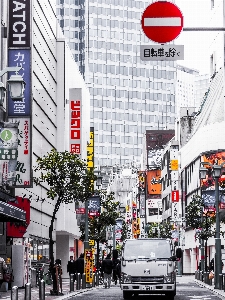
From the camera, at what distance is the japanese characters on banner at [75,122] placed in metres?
73.4

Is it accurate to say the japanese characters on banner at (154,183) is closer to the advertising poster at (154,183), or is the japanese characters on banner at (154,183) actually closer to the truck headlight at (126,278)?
the advertising poster at (154,183)

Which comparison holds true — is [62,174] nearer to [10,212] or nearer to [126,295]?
[10,212]

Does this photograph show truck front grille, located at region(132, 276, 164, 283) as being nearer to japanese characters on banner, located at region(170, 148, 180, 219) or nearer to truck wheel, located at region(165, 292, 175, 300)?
truck wheel, located at region(165, 292, 175, 300)

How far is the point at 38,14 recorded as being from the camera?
198 ft

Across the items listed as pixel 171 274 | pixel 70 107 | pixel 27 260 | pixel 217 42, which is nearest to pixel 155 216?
pixel 217 42

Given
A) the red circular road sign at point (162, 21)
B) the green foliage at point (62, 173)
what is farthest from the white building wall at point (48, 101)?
the red circular road sign at point (162, 21)

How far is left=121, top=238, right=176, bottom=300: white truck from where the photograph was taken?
29.6 m

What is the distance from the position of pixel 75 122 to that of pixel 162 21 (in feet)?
204

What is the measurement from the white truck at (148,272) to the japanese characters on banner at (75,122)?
141ft

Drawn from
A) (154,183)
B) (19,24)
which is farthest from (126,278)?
(154,183)

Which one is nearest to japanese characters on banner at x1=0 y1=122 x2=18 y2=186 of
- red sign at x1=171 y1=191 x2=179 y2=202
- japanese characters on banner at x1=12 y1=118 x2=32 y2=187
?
japanese characters on banner at x1=12 y1=118 x2=32 y2=187

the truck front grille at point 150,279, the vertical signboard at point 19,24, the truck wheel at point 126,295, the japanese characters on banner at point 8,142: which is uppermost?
the vertical signboard at point 19,24

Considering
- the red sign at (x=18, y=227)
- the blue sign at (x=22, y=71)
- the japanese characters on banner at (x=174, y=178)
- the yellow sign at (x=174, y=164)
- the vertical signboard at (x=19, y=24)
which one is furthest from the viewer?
the yellow sign at (x=174, y=164)

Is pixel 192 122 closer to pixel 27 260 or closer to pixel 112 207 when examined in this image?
pixel 112 207
